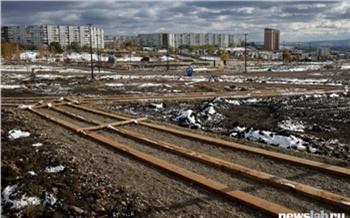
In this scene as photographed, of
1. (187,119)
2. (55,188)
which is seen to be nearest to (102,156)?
(55,188)

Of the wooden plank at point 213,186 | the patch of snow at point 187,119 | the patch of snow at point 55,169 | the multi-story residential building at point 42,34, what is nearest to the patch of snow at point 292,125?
the patch of snow at point 187,119

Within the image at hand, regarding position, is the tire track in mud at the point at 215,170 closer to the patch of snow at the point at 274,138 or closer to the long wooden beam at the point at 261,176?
the long wooden beam at the point at 261,176

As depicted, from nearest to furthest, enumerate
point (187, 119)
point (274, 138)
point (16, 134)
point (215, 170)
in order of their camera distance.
Answer: point (215, 170) < point (274, 138) < point (16, 134) < point (187, 119)

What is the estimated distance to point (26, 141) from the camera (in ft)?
32.6

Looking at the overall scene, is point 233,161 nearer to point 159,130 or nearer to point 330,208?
point 330,208

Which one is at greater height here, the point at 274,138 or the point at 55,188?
the point at 274,138

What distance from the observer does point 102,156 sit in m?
8.66

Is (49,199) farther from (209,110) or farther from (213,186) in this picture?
(209,110)

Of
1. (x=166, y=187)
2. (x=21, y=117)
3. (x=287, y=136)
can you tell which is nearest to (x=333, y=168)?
(x=287, y=136)

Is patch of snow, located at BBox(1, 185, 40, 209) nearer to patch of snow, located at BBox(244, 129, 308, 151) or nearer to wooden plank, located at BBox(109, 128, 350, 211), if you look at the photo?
wooden plank, located at BBox(109, 128, 350, 211)

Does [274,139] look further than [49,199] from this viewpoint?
Yes

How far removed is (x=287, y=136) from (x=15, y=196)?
7600 millimetres

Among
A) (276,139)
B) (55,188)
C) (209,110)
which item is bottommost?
(55,188)

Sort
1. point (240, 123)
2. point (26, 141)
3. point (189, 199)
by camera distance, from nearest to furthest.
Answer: point (189, 199) < point (26, 141) < point (240, 123)
